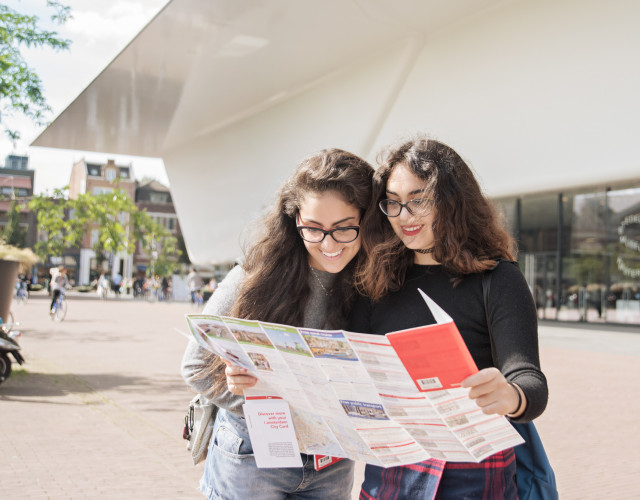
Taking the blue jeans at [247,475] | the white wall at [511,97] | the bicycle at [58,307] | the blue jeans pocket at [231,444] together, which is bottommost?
the bicycle at [58,307]

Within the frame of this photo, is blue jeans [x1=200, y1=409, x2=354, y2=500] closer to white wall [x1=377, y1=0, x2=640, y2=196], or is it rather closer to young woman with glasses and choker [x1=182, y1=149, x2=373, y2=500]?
young woman with glasses and choker [x1=182, y1=149, x2=373, y2=500]

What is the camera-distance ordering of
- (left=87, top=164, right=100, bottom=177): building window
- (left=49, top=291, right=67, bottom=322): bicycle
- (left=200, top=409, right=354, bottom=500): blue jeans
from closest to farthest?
(left=200, top=409, right=354, bottom=500): blue jeans, (left=49, top=291, right=67, bottom=322): bicycle, (left=87, top=164, right=100, bottom=177): building window

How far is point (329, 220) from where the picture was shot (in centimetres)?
202

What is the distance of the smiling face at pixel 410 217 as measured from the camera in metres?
1.89

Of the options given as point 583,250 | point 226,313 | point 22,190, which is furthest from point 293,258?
point 22,190

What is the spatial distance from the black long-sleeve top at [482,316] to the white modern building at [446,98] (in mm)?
12998

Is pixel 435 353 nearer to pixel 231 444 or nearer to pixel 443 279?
pixel 443 279

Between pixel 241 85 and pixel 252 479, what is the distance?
63.0 feet

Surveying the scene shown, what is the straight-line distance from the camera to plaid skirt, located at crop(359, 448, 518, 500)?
1702 mm

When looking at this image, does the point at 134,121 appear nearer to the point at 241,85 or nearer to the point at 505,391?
the point at 241,85

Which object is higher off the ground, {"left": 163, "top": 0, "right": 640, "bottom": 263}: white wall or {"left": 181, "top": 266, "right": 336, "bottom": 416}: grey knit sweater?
{"left": 163, "top": 0, "right": 640, "bottom": 263}: white wall

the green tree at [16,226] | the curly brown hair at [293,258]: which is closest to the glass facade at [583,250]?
the curly brown hair at [293,258]

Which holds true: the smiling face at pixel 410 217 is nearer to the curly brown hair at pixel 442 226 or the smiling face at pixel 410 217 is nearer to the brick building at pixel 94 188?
the curly brown hair at pixel 442 226

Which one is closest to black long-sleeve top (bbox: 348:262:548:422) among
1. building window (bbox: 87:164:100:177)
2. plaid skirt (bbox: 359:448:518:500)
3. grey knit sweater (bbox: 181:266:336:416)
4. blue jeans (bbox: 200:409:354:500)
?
grey knit sweater (bbox: 181:266:336:416)
